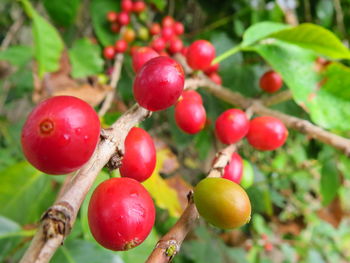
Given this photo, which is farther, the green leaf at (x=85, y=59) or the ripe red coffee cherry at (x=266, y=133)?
the green leaf at (x=85, y=59)

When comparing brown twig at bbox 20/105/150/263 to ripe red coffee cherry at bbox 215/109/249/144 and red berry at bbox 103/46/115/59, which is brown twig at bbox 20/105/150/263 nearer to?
ripe red coffee cherry at bbox 215/109/249/144

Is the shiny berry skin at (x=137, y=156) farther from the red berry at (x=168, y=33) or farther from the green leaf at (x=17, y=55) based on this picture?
the green leaf at (x=17, y=55)

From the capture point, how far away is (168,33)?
1.53 meters

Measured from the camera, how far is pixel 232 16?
5.49 ft

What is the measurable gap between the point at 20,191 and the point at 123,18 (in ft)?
3.11

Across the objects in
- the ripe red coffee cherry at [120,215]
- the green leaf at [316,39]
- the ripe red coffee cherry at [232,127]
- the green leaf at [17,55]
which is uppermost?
the ripe red coffee cherry at [120,215]

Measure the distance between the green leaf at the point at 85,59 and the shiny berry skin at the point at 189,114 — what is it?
800mm

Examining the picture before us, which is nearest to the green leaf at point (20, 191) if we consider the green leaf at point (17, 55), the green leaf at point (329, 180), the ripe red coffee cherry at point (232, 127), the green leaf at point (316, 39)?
the green leaf at point (17, 55)

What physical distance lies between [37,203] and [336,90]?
105 centimetres

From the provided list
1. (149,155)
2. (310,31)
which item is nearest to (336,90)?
(310,31)

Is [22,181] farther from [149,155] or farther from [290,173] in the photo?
[290,173]

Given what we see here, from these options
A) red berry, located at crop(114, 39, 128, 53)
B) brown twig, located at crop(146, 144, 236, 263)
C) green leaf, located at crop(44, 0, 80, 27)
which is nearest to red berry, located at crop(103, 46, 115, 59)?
red berry, located at crop(114, 39, 128, 53)

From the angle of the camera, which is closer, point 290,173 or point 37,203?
point 37,203

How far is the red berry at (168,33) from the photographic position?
4.95ft
